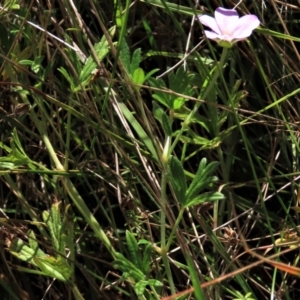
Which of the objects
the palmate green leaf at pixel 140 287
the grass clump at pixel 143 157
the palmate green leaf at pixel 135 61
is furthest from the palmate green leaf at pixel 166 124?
the palmate green leaf at pixel 140 287

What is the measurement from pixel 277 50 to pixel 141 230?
1.60 ft

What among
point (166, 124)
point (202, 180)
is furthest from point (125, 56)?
point (202, 180)

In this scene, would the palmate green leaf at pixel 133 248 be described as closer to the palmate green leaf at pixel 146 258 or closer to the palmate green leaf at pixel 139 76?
the palmate green leaf at pixel 146 258

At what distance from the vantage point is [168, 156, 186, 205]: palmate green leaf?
0.95 meters

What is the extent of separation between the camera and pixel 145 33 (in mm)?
1499

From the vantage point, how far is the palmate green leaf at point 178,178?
3.13 feet

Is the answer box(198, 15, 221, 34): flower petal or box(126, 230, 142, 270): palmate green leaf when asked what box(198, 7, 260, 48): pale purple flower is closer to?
box(198, 15, 221, 34): flower petal

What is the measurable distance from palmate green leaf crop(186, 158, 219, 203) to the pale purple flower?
0.61 ft

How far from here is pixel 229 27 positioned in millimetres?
920

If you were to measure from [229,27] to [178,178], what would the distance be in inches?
9.3

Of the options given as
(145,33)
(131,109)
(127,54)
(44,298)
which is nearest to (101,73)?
(127,54)

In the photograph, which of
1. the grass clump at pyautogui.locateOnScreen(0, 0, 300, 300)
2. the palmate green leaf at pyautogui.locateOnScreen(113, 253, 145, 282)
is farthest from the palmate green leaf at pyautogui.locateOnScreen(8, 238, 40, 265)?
the palmate green leaf at pyautogui.locateOnScreen(113, 253, 145, 282)

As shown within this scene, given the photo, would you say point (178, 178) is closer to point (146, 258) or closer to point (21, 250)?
point (146, 258)

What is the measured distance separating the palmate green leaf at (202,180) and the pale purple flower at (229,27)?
0.61ft
